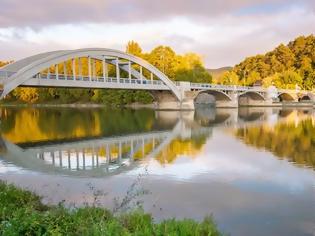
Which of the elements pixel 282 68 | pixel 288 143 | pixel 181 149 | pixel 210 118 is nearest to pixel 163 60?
pixel 210 118

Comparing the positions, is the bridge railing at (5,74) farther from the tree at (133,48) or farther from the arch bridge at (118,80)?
the tree at (133,48)

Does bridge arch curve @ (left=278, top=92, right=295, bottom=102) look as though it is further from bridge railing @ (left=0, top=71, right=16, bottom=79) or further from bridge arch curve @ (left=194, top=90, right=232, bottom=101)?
bridge railing @ (left=0, top=71, right=16, bottom=79)

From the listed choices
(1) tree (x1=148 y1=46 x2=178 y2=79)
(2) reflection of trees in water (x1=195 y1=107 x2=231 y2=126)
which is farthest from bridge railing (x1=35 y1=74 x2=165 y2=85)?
(1) tree (x1=148 y1=46 x2=178 y2=79)

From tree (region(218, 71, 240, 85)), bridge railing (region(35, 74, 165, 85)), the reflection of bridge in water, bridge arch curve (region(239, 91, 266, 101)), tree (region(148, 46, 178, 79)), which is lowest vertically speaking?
the reflection of bridge in water

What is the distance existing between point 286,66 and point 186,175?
4230 inches

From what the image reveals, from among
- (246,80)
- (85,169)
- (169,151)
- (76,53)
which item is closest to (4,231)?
(85,169)

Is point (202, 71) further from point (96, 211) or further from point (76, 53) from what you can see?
point (96, 211)

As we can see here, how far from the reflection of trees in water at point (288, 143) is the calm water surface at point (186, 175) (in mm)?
49

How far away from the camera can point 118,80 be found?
52031 millimetres

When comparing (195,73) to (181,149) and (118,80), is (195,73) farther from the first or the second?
(181,149)

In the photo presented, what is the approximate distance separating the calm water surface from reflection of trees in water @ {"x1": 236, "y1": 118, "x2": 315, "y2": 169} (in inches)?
1.9

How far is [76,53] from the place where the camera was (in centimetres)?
4516

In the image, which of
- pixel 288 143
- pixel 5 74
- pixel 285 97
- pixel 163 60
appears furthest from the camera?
pixel 285 97

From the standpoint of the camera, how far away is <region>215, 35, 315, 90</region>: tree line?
102562mm
